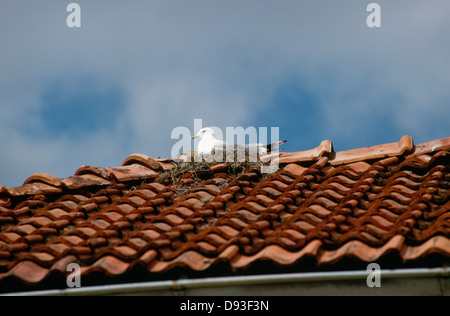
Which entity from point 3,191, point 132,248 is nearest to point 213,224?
point 132,248

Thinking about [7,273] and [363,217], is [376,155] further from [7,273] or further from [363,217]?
[7,273]

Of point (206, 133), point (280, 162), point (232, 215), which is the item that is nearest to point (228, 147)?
point (206, 133)

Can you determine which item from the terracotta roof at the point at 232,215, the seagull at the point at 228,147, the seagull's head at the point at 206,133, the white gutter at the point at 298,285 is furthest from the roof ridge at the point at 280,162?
the white gutter at the point at 298,285

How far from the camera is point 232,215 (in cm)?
461

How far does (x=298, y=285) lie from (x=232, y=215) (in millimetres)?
1161

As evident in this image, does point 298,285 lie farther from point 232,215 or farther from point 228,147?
point 228,147

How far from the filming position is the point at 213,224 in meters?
4.64

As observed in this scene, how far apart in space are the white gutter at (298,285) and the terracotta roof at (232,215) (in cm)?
12

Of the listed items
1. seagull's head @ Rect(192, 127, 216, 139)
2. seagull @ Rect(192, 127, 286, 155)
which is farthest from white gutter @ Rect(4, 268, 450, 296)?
seagull's head @ Rect(192, 127, 216, 139)

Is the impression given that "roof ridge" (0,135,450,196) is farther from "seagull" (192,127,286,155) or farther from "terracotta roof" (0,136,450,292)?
"seagull" (192,127,286,155)

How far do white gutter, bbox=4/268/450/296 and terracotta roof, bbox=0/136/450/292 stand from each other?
0.12 meters

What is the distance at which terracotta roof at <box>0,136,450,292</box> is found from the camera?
3768 millimetres

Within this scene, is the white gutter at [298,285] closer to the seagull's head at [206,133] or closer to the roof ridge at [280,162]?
the roof ridge at [280,162]

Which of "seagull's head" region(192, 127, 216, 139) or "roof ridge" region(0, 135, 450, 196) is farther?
"seagull's head" region(192, 127, 216, 139)
